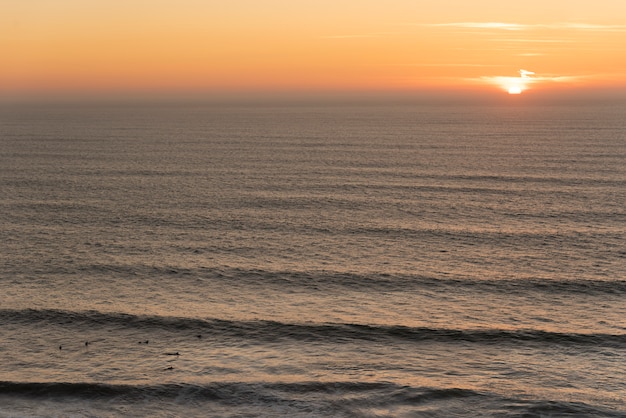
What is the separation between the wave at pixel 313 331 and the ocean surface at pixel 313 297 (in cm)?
17

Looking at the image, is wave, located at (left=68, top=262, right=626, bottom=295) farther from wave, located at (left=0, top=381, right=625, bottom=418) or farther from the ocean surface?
wave, located at (left=0, top=381, right=625, bottom=418)

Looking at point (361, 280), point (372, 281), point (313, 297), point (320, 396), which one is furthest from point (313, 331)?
point (372, 281)

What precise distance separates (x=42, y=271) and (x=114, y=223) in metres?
19.1

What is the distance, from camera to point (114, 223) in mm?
85562

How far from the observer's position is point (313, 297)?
198ft

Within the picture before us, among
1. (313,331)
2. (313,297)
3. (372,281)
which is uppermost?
(372,281)

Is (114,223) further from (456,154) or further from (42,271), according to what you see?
(456,154)

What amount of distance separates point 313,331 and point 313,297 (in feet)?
22.7

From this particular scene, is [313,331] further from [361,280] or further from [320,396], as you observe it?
[361,280]

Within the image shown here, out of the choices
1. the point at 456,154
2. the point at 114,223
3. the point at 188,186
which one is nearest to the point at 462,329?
the point at 114,223

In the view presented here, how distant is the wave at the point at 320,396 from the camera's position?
42031 millimetres

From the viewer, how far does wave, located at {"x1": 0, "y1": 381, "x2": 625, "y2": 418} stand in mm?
42031

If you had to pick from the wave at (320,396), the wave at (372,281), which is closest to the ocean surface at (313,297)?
the wave at (320,396)

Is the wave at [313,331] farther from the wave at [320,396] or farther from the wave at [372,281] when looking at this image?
the wave at [372,281]
